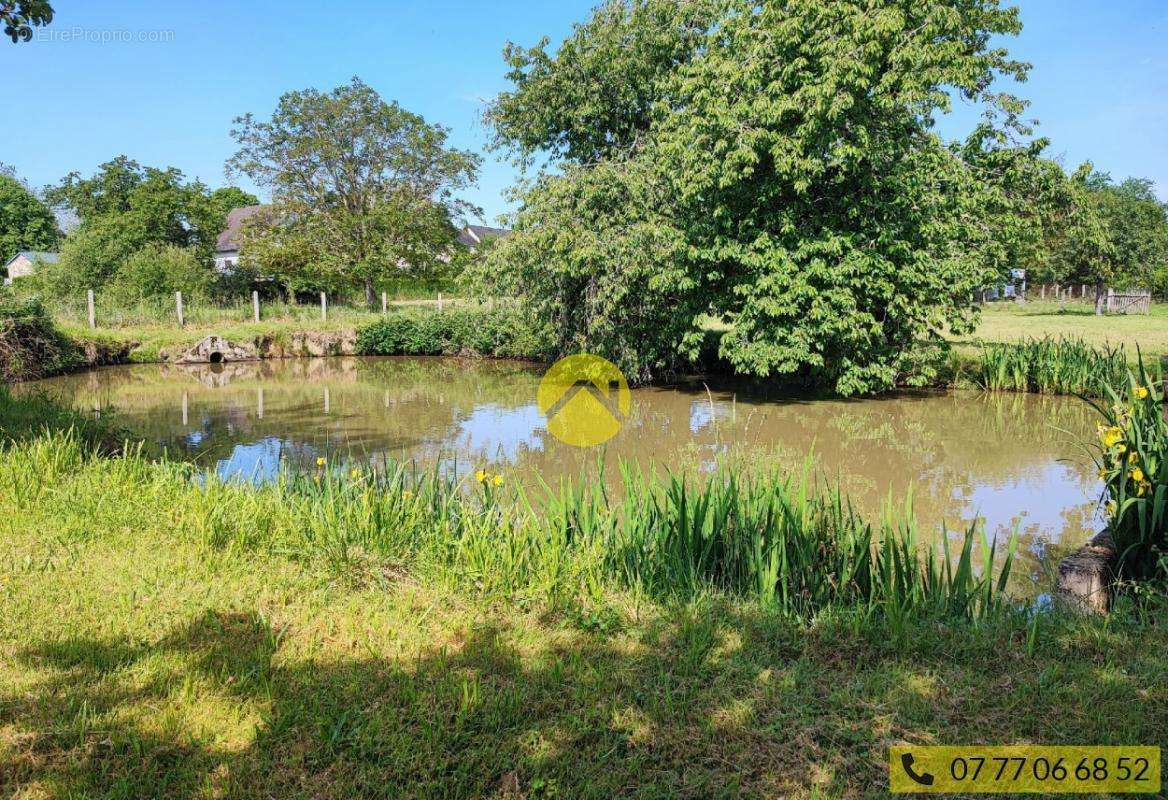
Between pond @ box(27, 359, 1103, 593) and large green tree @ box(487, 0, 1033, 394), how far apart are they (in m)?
1.46

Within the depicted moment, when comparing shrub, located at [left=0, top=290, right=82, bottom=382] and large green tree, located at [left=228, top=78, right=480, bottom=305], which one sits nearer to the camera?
shrub, located at [left=0, top=290, right=82, bottom=382]

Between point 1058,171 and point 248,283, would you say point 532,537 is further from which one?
point 248,283

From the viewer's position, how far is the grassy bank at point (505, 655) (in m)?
2.35

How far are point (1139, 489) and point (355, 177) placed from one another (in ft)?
109

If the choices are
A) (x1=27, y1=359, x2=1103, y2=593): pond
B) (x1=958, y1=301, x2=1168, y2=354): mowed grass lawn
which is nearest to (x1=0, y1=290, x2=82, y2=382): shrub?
(x1=27, y1=359, x2=1103, y2=593): pond

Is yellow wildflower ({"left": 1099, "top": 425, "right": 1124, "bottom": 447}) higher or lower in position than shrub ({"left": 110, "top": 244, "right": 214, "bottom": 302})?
lower

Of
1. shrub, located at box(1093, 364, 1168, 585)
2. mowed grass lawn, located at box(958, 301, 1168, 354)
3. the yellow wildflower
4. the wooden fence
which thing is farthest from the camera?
the wooden fence

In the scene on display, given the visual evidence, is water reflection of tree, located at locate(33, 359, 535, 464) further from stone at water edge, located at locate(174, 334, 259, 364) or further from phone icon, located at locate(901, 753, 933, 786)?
phone icon, located at locate(901, 753, 933, 786)

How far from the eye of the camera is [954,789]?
88.2 inches

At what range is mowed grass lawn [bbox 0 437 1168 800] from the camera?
Answer: 2.30 metres

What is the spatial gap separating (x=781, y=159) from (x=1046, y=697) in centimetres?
973

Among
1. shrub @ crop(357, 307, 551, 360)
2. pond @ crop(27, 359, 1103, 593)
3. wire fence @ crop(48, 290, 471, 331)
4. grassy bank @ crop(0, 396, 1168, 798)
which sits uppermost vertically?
wire fence @ crop(48, 290, 471, 331)

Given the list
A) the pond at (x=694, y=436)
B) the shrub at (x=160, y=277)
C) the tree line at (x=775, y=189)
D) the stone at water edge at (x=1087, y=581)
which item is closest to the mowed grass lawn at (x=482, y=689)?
the stone at water edge at (x=1087, y=581)

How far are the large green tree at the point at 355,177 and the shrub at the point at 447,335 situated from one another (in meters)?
7.64
